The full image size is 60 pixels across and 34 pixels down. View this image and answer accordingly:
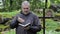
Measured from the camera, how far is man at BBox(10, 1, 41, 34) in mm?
3830

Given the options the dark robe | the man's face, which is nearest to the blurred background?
the dark robe

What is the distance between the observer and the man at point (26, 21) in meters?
3.83

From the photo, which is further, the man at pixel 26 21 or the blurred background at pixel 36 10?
the blurred background at pixel 36 10

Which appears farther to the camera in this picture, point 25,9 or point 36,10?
point 36,10

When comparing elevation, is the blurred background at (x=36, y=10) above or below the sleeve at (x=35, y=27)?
below

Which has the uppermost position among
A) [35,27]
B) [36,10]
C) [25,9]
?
[25,9]

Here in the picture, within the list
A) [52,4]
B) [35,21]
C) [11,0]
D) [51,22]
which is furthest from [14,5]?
[35,21]

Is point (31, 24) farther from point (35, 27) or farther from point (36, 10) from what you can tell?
point (36, 10)

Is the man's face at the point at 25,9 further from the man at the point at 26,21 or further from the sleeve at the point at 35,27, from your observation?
the sleeve at the point at 35,27

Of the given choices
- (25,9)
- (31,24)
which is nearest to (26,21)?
(31,24)

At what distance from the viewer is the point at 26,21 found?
3.88 meters

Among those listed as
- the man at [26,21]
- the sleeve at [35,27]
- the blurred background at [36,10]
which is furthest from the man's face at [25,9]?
the blurred background at [36,10]

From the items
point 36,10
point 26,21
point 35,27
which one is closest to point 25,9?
point 26,21

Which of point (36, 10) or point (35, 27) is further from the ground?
point (35, 27)
